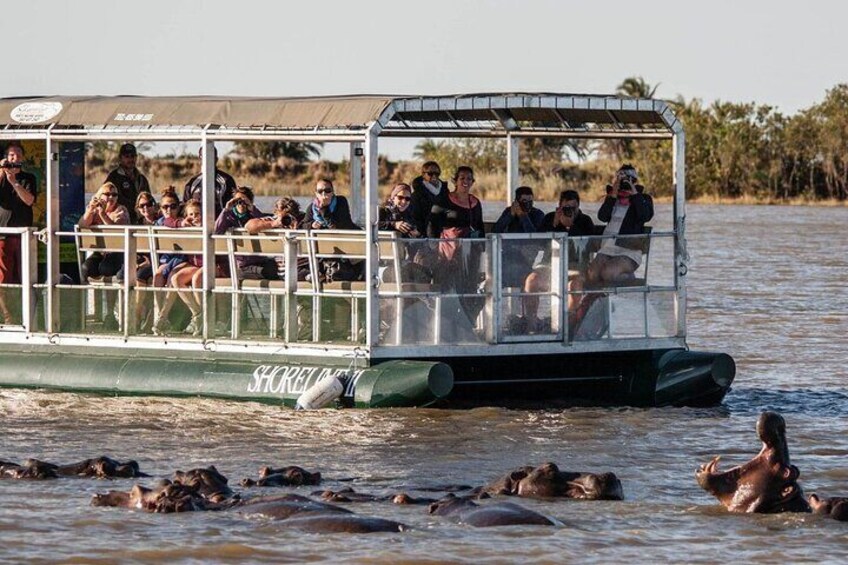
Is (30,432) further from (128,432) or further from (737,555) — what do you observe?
(737,555)

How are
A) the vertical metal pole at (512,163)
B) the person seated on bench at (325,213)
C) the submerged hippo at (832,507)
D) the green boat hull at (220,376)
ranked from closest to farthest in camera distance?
the submerged hippo at (832,507) → the green boat hull at (220,376) → the person seated on bench at (325,213) → the vertical metal pole at (512,163)

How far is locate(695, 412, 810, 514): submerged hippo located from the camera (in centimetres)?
1427

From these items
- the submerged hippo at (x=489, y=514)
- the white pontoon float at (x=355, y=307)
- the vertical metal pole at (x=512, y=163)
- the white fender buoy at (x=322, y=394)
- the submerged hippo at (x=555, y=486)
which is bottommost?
the submerged hippo at (x=489, y=514)

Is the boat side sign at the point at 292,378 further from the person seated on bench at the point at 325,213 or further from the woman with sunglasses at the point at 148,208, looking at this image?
the woman with sunglasses at the point at 148,208

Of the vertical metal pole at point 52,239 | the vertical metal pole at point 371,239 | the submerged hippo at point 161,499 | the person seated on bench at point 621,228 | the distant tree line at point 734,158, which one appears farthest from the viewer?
the distant tree line at point 734,158

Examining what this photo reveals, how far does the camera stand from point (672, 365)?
63.5ft

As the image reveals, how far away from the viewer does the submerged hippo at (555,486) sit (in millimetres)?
14820

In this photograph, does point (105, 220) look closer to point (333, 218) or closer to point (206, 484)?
point (333, 218)

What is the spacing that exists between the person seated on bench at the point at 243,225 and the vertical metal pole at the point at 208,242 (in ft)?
A: 0.58

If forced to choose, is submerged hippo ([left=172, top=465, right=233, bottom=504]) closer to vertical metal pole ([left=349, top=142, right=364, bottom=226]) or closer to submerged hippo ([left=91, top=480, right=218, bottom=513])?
submerged hippo ([left=91, top=480, right=218, bottom=513])

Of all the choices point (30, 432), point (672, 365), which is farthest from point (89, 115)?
point (672, 365)

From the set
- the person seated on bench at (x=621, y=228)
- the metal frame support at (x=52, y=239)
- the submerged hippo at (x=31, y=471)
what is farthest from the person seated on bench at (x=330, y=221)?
the submerged hippo at (x=31, y=471)

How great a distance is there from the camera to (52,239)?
20531 millimetres

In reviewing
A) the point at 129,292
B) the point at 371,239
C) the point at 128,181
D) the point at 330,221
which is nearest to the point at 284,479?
the point at 371,239
